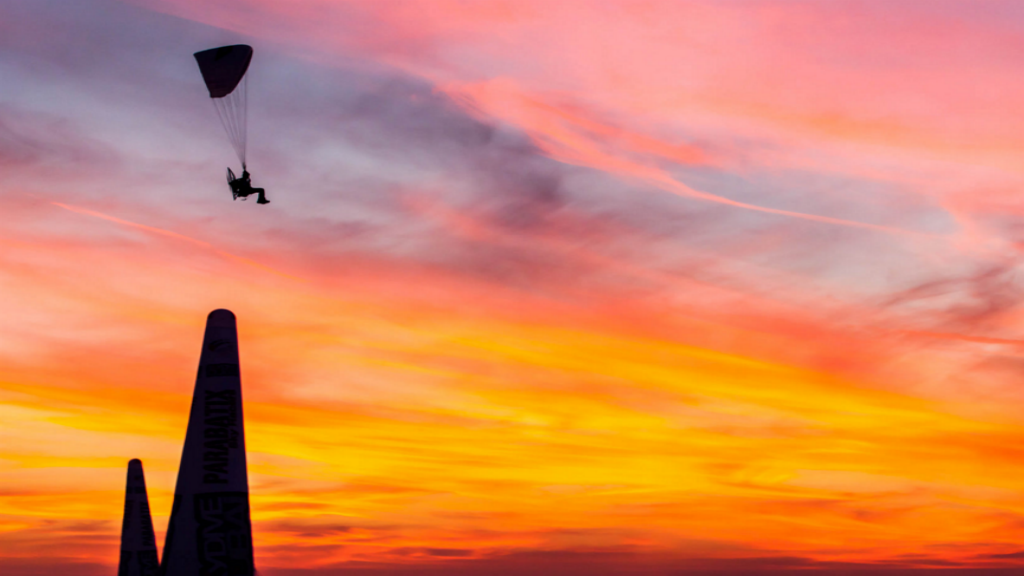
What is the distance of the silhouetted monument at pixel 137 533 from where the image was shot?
37719 millimetres

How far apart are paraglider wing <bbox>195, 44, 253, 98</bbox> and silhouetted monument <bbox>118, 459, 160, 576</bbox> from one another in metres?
17.8

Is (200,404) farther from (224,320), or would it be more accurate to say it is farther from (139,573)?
(139,573)

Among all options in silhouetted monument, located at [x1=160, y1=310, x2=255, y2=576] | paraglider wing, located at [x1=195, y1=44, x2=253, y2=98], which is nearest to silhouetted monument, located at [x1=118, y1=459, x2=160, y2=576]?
paraglider wing, located at [x1=195, y1=44, x2=253, y2=98]

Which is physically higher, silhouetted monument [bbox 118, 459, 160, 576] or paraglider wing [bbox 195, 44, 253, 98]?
paraglider wing [bbox 195, 44, 253, 98]

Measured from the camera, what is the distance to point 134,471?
38438mm

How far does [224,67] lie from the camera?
43.1 m

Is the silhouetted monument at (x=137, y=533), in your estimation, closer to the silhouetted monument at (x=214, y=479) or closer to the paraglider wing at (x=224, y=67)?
the paraglider wing at (x=224, y=67)

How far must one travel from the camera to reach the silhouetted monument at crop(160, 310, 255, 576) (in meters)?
20.2

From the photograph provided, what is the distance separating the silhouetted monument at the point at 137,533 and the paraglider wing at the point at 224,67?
1784 cm

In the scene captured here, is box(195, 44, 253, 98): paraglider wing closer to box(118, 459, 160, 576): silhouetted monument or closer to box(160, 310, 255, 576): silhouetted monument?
box(118, 459, 160, 576): silhouetted monument

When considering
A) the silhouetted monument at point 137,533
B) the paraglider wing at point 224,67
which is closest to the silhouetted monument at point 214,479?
the silhouetted monument at point 137,533

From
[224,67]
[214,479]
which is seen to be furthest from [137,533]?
[224,67]

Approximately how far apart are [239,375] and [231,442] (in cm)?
166

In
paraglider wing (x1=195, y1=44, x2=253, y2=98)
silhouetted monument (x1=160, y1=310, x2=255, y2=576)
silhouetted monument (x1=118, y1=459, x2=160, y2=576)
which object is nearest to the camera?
silhouetted monument (x1=160, y1=310, x2=255, y2=576)
